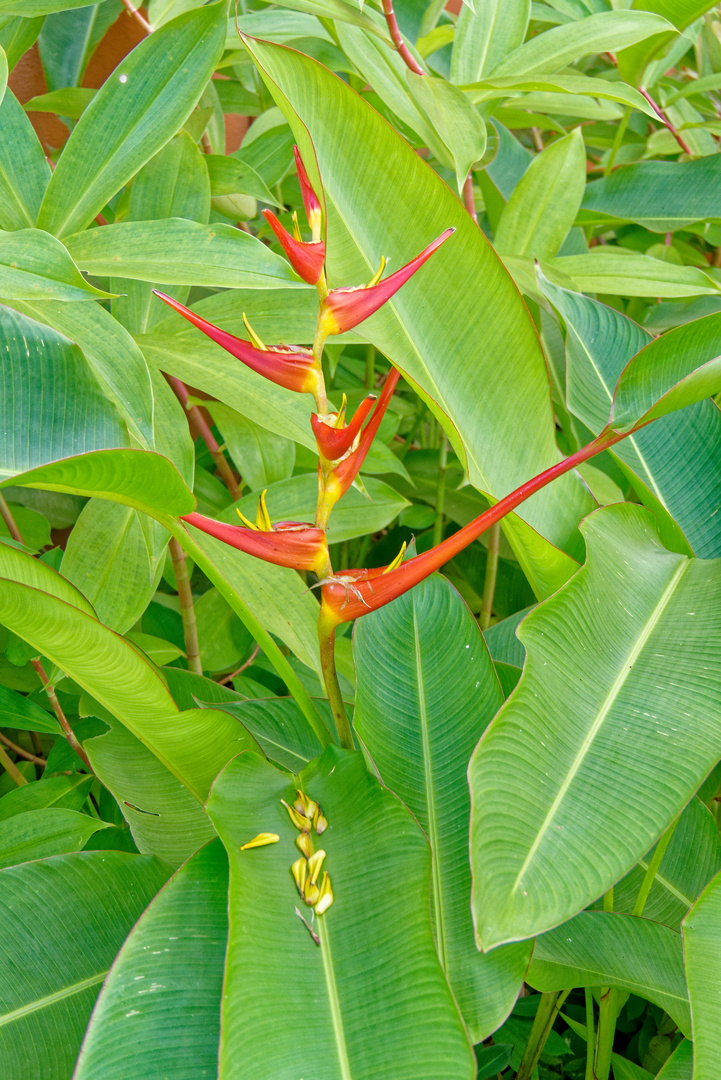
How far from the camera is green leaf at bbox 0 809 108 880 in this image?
24.0 inches

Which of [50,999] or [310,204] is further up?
[310,204]

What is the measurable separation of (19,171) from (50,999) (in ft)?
1.95

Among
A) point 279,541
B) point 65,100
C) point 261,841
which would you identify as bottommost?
point 261,841

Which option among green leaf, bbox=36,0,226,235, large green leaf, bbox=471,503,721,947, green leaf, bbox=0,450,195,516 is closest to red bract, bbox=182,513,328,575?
green leaf, bbox=0,450,195,516

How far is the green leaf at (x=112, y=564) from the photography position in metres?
0.67

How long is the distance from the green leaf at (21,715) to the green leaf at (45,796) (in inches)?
1.9

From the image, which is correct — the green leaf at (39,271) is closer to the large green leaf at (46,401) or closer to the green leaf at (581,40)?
the large green leaf at (46,401)

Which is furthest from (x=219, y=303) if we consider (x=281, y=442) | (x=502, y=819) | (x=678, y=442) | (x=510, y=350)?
(x=502, y=819)

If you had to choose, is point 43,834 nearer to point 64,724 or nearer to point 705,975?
Result: point 64,724

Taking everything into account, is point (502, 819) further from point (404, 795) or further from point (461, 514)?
point (461, 514)

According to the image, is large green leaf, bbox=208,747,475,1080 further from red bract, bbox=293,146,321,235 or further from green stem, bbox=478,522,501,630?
green stem, bbox=478,522,501,630

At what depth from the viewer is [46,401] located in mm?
479

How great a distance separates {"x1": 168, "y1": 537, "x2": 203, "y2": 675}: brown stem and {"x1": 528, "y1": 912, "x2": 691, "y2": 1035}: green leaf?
1.37 ft

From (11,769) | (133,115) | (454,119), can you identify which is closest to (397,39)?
(454,119)
